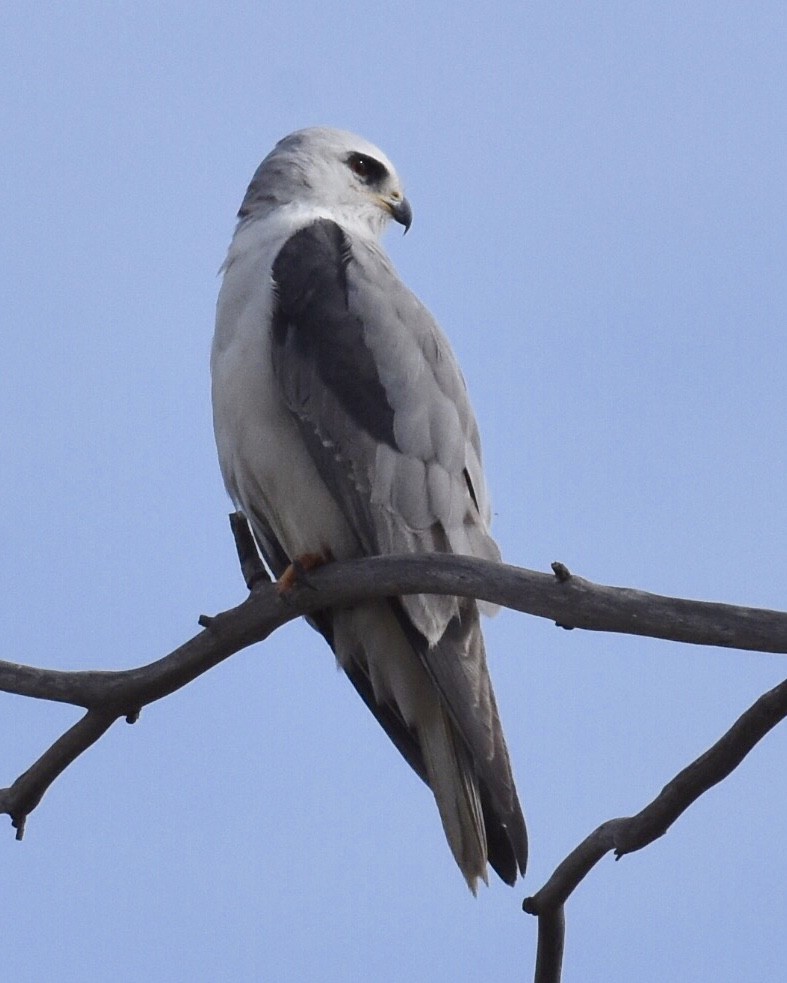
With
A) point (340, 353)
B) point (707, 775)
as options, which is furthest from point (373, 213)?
point (707, 775)

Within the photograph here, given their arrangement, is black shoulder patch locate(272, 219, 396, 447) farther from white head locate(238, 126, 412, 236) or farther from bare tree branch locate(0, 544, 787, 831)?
white head locate(238, 126, 412, 236)

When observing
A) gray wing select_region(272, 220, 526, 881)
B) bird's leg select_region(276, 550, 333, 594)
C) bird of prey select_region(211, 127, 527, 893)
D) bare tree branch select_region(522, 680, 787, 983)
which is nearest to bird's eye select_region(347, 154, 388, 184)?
bird of prey select_region(211, 127, 527, 893)

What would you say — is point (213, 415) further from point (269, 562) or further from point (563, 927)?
point (563, 927)

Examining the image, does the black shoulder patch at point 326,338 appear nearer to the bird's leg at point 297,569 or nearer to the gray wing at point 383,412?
the gray wing at point 383,412

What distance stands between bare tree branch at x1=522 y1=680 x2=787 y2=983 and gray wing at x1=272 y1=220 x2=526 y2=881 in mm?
595

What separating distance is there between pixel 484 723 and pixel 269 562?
121 cm

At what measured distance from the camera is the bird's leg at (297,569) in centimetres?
399

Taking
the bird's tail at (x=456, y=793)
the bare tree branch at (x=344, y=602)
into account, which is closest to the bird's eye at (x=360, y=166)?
the bare tree branch at (x=344, y=602)

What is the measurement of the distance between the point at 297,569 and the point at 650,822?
1.24 metres

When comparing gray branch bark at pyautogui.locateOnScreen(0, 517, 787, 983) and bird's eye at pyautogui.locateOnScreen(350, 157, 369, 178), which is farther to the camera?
bird's eye at pyautogui.locateOnScreen(350, 157, 369, 178)

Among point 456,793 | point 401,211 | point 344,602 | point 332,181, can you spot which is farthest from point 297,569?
point 401,211

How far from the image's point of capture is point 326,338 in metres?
4.71

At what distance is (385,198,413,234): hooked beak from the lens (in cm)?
614

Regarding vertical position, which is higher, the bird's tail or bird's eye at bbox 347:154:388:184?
bird's eye at bbox 347:154:388:184
